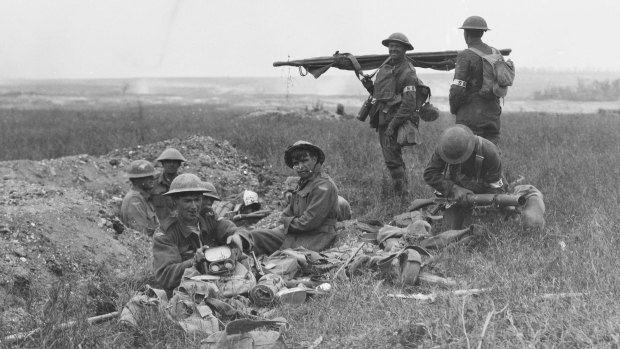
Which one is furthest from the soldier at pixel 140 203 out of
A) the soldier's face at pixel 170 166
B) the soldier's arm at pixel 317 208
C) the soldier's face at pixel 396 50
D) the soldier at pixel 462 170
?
the soldier at pixel 462 170

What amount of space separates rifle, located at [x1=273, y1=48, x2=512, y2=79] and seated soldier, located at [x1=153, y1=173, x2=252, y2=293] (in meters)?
4.34

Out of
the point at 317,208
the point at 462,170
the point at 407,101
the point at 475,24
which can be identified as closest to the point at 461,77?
the point at 475,24

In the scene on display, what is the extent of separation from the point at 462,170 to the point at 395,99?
218 centimetres

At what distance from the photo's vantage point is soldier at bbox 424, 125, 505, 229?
6.45 meters

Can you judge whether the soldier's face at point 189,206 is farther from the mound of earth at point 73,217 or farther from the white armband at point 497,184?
the white armband at point 497,184

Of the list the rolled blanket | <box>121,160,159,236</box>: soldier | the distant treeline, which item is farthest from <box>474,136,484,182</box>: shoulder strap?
the distant treeline

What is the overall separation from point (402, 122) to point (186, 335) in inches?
193

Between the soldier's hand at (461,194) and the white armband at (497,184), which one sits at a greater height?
the white armband at (497,184)

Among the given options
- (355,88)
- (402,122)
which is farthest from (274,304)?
(355,88)

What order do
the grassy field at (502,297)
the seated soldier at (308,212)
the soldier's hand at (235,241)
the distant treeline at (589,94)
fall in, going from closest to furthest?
the grassy field at (502,297), the soldier's hand at (235,241), the seated soldier at (308,212), the distant treeline at (589,94)

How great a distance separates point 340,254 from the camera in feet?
20.6

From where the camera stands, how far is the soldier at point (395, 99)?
338 inches

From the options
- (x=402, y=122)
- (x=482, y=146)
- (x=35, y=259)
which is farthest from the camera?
(x=402, y=122)

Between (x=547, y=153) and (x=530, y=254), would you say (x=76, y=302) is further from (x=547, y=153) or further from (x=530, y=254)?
(x=547, y=153)
